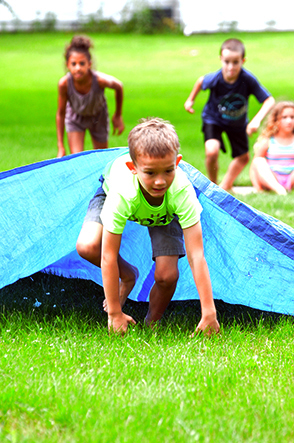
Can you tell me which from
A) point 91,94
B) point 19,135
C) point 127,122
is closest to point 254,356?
point 91,94

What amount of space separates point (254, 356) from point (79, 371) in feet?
2.63

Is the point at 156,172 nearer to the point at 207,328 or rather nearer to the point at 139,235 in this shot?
the point at 207,328

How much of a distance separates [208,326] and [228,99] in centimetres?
420

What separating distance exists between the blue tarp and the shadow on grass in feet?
0.35

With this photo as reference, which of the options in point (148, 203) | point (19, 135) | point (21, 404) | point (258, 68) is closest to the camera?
point (21, 404)

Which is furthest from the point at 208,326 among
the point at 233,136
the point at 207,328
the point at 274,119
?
the point at 274,119

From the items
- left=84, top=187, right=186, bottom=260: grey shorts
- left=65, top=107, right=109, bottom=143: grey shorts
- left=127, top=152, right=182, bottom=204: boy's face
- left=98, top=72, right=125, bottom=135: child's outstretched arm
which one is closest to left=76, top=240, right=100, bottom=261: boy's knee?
left=84, top=187, right=186, bottom=260: grey shorts

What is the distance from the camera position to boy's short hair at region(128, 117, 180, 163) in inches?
100

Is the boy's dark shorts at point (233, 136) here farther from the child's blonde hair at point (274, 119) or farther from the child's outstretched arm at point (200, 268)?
the child's outstretched arm at point (200, 268)

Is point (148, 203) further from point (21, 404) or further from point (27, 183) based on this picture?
point (21, 404)

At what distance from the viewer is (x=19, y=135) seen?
1346cm

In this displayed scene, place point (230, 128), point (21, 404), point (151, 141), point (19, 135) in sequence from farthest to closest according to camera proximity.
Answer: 1. point (19, 135)
2. point (230, 128)
3. point (151, 141)
4. point (21, 404)

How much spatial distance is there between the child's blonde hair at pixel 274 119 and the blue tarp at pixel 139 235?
440cm

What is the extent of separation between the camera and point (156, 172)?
102 inches
